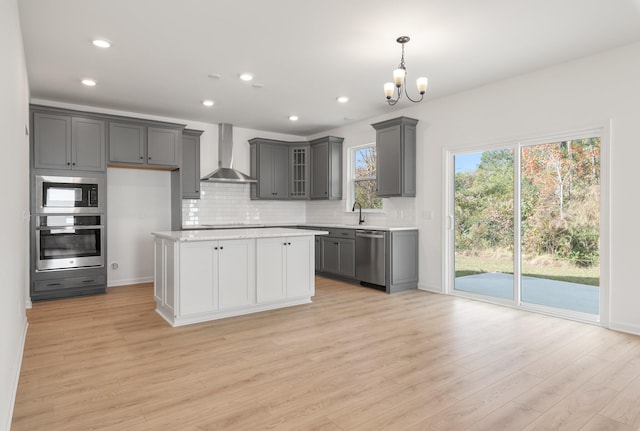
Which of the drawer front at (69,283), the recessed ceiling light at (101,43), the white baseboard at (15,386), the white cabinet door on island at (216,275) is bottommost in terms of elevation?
the white baseboard at (15,386)

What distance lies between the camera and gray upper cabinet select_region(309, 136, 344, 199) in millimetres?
7098

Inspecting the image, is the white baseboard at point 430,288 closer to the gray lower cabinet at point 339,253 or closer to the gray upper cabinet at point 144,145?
the gray lower cabinet at point 339,253

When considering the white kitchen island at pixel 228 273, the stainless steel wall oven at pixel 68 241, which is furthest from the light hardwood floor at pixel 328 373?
the stainless steel wall oven at pixel 68 241

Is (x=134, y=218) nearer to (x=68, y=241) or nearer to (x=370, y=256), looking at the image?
(x=68, y=241)

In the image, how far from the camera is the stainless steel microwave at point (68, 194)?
192 inches

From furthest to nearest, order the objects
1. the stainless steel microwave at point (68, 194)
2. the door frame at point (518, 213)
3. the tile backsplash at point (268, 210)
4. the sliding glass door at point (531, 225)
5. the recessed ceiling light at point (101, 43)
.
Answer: the tile backsplash at point (268, 210) → the stainless steel microwave at point (68, 194) → the sliding glass door at point (531, 225) → the door frame at point (518, 213) → the recessed ceiling light at point (101, 43)

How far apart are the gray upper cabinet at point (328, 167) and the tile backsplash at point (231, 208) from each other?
852 mm

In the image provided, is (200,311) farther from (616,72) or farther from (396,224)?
(616,72)

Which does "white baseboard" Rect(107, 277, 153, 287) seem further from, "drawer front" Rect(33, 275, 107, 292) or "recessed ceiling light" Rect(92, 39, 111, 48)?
"recessed ceiling light" Rect(92, 39, 111, 48)

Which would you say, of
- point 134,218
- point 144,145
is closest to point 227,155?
point 144,145

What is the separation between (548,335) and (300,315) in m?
2.41

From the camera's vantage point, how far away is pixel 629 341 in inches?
135

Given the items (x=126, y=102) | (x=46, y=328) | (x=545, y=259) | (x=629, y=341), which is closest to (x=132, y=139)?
(x=126, y=102)

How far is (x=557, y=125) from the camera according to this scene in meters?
4.16
